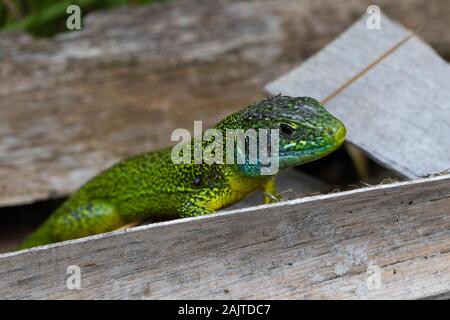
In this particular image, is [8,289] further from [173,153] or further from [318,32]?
[318,32]

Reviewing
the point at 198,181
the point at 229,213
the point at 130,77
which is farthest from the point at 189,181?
the point at 130,77

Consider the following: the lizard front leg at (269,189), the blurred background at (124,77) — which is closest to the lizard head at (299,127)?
the lizard front leg at (269,189)

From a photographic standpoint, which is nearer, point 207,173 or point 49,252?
point 49,252

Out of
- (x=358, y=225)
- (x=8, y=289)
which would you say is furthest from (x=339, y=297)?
(x=8, y=289)

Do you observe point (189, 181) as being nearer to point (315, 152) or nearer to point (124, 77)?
point (315, 152)

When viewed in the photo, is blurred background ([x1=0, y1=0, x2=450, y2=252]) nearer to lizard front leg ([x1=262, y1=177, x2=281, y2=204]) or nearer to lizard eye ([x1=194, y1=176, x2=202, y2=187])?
lizard front leg ([x1=262, y1=177, x2=281, y2=204])

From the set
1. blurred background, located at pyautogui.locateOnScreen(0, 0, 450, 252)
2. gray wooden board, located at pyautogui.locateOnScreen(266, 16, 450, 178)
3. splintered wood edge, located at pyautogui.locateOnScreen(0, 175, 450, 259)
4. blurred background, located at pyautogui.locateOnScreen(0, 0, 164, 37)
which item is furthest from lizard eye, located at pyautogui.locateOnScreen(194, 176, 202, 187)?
blurred background, located at pyautogui.locateOnScreen(0, 0, 164, 37)
